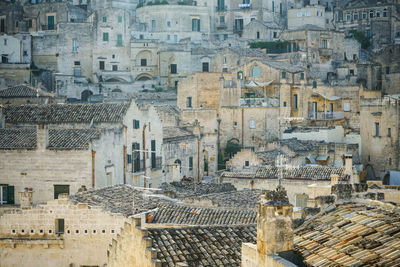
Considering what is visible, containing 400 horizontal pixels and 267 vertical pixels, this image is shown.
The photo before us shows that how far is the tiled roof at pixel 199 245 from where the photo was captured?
46.3 ft

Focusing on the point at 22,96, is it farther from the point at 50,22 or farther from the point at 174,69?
the point at 50,22

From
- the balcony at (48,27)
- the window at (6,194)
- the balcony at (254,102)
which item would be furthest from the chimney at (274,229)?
the balcony at (48,27)

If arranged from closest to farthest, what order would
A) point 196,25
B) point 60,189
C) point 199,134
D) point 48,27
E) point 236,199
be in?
1. point 236,199
2. point 60,189
3. point 199,134
4. point 48,27
5. point 196,25

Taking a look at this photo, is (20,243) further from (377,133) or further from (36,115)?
(377,133)

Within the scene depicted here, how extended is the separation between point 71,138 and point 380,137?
26.6 meters

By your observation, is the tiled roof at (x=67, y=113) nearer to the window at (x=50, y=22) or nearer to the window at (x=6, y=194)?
the window at (x=6, y=194)

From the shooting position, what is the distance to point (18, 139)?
27922 mm

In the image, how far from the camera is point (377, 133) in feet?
160

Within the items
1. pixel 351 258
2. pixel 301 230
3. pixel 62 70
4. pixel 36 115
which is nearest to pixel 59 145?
pixel 36 115

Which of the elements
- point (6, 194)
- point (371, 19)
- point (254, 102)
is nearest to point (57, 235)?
point (6, 194)

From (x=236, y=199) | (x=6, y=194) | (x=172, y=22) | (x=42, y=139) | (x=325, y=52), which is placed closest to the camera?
(x=236, y=199)

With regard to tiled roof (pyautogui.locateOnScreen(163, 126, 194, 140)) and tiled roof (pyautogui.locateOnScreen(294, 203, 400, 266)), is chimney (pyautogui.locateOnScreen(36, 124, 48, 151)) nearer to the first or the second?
tiled roof (pyautogui.locateOnScreen(163, 126, 194, 140))

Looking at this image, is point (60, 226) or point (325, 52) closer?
point (60, 226)

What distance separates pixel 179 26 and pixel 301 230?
66.0m
